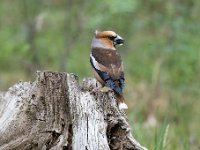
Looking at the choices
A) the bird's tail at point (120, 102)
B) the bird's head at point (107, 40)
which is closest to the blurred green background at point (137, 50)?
the bird's head at point (107, 40)

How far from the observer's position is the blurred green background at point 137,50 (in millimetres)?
9328

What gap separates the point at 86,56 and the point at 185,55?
1864 millimetres

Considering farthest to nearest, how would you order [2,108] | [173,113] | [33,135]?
[173,113] < [2,108] < [33,135]

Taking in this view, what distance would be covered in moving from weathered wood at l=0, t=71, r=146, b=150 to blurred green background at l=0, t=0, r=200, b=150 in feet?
8.69

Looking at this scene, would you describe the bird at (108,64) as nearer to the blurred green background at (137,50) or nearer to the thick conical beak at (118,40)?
the thick conical beak at (118,40)

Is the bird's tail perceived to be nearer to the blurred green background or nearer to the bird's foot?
the bird's foot

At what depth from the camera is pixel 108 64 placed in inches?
233

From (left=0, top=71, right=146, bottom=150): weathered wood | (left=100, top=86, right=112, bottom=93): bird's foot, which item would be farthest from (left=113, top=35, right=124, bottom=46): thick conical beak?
(left=0, top=71, right=146, bottom=150): weathered wood

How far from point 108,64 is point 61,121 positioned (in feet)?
3.43

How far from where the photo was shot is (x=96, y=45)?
6277 millimetres

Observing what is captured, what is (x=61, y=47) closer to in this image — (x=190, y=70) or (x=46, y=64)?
(x=46, y=64)

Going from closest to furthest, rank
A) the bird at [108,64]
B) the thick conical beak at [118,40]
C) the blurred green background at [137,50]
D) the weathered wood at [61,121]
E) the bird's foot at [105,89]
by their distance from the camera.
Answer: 1. the weathered wood at [61,121]
2. the bird's foot at [105,89]
3. the bird at [108,64]
4. the thick conical beak at [118,40]
5. the blurred green background at [137,50]

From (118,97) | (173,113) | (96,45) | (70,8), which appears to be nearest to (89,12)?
(70,8)

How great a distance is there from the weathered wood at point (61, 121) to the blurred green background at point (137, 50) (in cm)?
265
